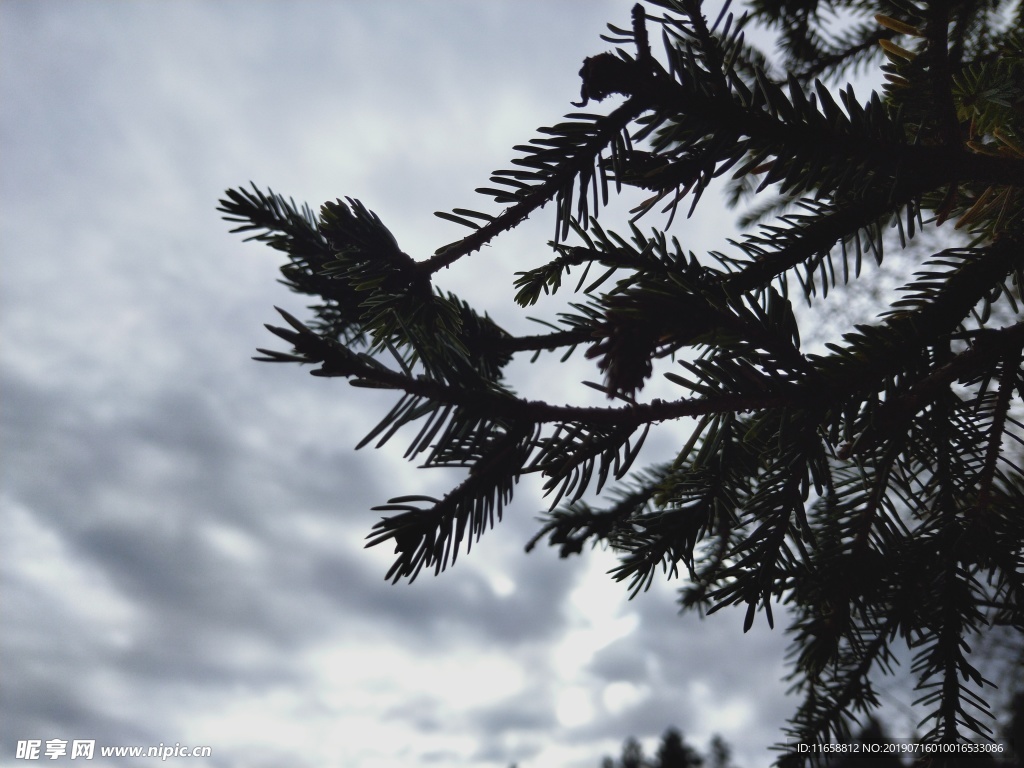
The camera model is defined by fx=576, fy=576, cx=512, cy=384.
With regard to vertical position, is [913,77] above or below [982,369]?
above

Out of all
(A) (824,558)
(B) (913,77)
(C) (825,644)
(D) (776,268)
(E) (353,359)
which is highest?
(B) (913,77)

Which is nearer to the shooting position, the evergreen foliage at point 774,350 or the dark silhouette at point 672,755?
the evergreen foliage at point 774,350

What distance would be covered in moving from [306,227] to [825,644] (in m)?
1.42

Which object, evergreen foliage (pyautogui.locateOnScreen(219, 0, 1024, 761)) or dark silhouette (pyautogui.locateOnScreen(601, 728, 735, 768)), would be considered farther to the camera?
dark silhouette (pyautogui.locateOnScreen(601, 728, 735, 768))

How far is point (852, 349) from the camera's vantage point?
845 mm

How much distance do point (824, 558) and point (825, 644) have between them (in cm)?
17

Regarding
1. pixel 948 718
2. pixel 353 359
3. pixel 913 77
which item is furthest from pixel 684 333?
pixel 948 718

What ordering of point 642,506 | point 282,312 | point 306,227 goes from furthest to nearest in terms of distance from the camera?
point 642,506
point 306,227
point 282,312

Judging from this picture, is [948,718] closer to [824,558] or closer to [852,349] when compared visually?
[824,558]

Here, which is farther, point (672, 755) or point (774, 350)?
point (672, 755)

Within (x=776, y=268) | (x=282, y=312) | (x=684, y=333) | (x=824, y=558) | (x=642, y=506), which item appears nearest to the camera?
(x=282, y=312)

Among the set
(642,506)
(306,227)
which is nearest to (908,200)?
(642,506)

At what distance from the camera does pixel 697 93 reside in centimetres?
81

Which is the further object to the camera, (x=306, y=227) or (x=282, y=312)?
(x=306, y=227)
